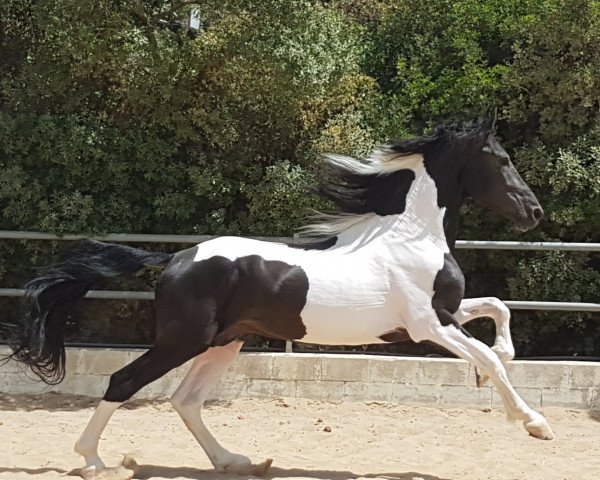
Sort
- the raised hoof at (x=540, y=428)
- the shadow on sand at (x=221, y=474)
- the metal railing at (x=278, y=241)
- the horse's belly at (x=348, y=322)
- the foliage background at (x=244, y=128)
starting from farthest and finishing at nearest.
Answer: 1. the foliage background at (x=244, y=128)
2. the metal railing at (x=278, y=241)
3. the shadow on sand at (x=221, y=474)
4. the horse's belly at (x=348, y=322)
5. the raised hoof at (x=540, y=428)

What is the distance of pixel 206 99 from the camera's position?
28.1 ft

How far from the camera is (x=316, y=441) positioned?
6.55 meters

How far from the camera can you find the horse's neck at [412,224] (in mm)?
5465

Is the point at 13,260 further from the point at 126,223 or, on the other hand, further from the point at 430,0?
the point at 430,0

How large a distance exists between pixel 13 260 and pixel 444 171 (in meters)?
4.68

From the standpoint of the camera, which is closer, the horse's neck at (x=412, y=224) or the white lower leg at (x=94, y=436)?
the white lower leg at (x=94, y=436)

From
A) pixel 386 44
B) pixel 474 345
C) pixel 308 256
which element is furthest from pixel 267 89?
pixel 474 345

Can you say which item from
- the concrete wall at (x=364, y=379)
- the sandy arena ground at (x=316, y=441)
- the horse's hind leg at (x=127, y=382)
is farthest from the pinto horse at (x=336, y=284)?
the concrete wall at (x=364, y=379)

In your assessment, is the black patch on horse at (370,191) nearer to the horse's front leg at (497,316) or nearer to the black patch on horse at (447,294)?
the black patch on horse at (447,294)

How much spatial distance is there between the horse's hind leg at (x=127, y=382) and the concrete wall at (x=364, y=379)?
2.43 metres

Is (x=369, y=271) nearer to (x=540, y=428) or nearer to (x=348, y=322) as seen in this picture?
(x=348, y=322)

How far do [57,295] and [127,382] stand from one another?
2.64 ft

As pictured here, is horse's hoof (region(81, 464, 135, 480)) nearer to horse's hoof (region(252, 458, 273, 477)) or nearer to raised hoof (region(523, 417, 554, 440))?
horse's hoof (region(252, 458, 273, 477))

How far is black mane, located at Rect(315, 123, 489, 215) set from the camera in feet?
18.4
